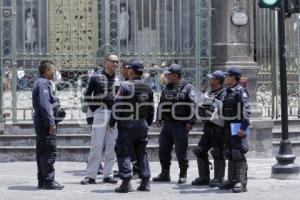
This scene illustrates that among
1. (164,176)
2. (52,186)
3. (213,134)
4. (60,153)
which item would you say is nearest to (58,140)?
(60,153)

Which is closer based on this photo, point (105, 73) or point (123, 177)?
point (123, 177)

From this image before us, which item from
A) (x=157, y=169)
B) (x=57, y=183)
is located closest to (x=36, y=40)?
(x=157, y=169)

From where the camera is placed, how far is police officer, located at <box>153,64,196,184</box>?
12.5m

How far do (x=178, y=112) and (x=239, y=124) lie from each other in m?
1.05

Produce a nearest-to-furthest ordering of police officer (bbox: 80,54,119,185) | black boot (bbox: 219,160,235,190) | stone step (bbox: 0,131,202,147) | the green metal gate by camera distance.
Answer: black boot (bbox: 219,160,235,190), police officer (bbox: 80,54,119,185), stone step (bbox: 0,131,202,147), the green metal gate

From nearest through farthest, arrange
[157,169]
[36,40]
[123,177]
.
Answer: [123,177]
[157,169]
[36,40]

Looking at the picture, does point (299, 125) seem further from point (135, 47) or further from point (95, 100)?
point (95, 100)

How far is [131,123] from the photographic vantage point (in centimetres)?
1189

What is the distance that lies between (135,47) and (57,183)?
4.98 m

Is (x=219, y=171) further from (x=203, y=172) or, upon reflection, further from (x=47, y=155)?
(x=47, y=155)

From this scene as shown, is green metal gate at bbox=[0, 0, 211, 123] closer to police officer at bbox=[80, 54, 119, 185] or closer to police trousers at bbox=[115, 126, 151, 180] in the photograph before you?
police officer at bbox=[80, 54, 119, 185]

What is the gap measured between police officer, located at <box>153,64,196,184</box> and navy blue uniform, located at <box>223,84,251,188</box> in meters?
0.66

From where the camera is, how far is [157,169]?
576 inches

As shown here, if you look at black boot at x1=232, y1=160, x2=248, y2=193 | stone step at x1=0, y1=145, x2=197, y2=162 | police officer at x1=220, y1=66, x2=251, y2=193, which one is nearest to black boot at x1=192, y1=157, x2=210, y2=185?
police officer at x1=220, y1=66, x2=251, y2=193
